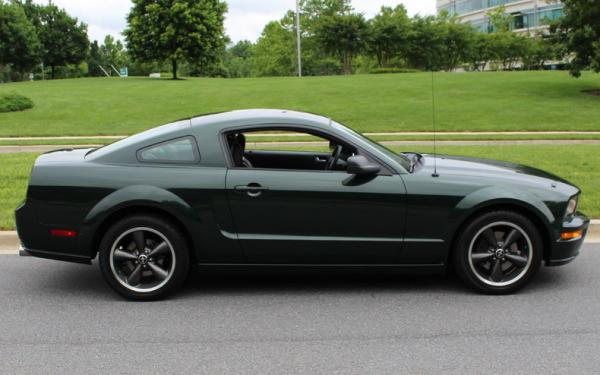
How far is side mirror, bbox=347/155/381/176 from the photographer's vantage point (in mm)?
4715

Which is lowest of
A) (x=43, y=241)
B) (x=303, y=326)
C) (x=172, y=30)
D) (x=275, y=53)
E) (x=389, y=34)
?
(x=303, y=326)

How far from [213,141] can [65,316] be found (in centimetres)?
167

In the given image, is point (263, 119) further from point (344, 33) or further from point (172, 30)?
point (344, 33)

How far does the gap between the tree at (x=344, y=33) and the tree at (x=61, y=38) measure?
24.4m

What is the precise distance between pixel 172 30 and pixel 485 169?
43.2 m

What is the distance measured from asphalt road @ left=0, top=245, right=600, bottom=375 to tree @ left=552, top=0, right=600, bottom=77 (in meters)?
21.1

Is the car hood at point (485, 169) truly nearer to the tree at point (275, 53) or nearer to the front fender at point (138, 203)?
the front fender at point (138, 203)

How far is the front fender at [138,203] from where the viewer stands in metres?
4.77

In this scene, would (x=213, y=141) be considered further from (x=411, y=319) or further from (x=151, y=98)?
(x=151, y=98)

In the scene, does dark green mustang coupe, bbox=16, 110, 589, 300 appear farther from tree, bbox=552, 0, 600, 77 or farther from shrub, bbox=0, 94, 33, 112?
shrub, bbox=0, 94, 33, 112

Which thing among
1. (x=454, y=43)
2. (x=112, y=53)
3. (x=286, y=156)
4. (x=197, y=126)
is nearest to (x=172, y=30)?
(x=454, y=43)

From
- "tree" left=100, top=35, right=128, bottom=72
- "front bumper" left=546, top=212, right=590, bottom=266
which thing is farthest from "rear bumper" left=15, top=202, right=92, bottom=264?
"tree" left=100, top=35, right=128, bottom=72

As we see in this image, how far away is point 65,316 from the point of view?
462cm

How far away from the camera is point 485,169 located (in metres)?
5.15
